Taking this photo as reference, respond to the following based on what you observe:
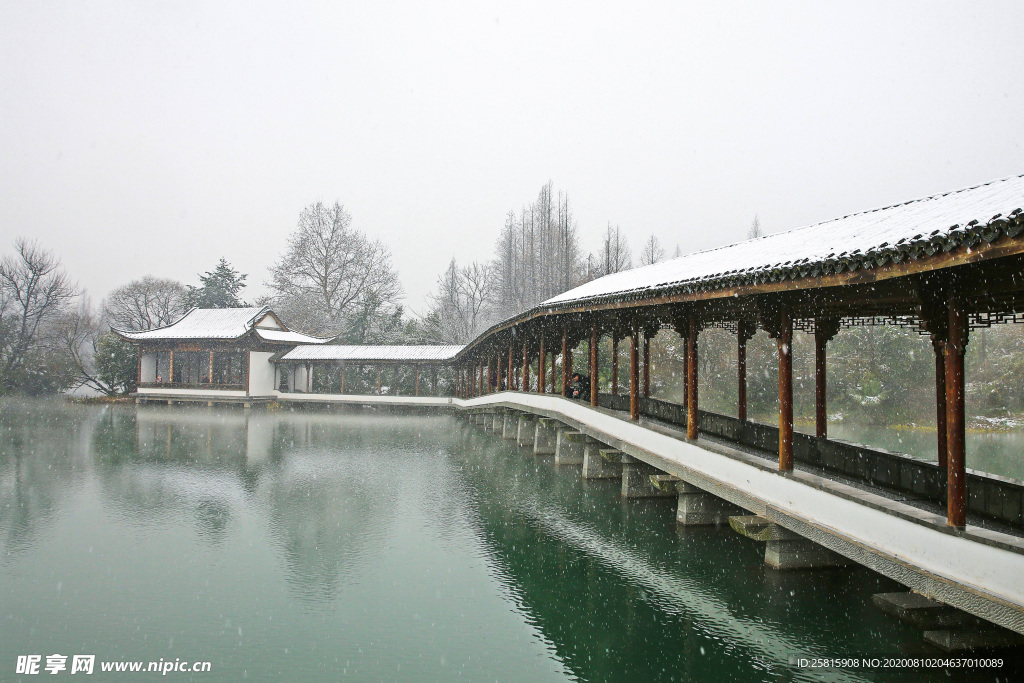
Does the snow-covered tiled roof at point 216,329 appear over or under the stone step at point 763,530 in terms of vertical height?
over

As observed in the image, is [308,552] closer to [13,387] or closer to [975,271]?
[975,271]

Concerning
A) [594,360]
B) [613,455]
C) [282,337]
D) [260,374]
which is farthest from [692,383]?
[282,337]

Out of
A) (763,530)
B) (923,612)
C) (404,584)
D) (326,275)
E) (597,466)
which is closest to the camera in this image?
(923,612)

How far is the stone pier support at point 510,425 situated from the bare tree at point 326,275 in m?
29.1

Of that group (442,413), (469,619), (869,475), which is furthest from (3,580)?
(442,413)

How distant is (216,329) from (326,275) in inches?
548

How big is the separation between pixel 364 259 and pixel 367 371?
49.5ft

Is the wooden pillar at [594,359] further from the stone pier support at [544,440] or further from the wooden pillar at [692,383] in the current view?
the stone pier support at [544,440]

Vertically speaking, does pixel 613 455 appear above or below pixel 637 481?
above

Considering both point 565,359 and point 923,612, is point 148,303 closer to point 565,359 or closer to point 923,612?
point 565,359

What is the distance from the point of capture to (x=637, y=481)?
1137 cm

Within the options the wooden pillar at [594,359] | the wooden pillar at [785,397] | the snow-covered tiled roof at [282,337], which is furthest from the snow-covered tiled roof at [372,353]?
the wooden pillar at [785,397]

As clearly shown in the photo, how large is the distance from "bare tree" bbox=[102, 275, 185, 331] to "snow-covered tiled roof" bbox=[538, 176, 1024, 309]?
5535 centimetres

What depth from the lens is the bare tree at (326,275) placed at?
49031 mm
